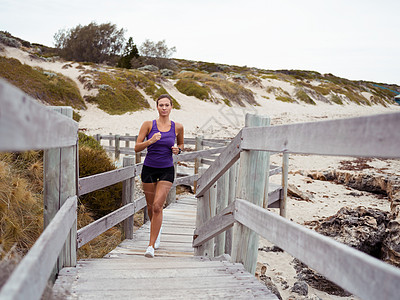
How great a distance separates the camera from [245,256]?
8.48 ft

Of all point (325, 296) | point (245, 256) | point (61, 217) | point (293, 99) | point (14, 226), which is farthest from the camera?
point (293, 99)

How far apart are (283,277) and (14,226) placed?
12.0 ft

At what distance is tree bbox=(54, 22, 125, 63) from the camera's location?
1704 inches

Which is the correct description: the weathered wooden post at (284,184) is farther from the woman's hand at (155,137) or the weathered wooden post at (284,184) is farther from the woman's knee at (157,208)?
the woman's hand at (155,137)

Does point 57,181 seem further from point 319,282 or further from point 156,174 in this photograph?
point 319,282

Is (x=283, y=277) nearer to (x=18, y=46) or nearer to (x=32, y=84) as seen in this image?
(x=32, y=84)

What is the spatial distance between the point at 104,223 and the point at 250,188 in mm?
1840

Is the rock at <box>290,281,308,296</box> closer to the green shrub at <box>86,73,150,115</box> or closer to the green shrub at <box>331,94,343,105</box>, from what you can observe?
the green shrub at <box>86,73,150,115</box>

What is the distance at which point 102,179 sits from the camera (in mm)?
3541

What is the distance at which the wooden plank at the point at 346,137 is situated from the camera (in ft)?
3.45

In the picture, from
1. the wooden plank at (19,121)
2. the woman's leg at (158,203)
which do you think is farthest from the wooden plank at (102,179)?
the wooden plank at (19,121)

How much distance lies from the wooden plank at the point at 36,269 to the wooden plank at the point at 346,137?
1079 mm

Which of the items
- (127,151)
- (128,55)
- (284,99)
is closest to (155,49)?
(128,55)

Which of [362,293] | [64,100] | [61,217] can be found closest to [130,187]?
[61,217]
